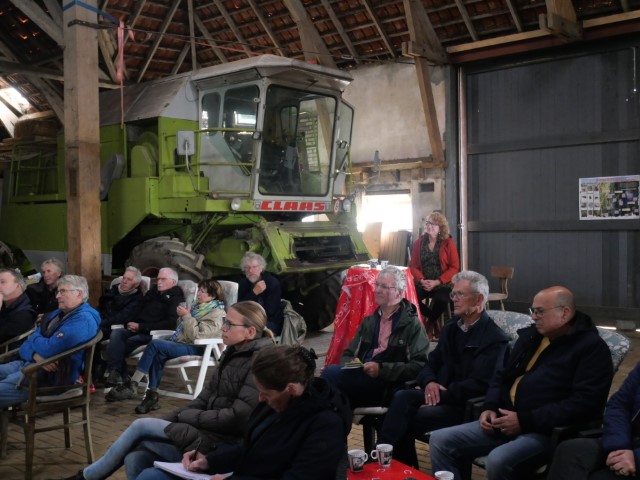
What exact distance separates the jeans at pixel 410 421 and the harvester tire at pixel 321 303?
4.97m

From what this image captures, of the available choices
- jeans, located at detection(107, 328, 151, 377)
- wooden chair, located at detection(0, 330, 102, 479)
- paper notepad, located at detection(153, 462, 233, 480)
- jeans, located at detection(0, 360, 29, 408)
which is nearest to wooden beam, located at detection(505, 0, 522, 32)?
jeans, located at detection(107, 328, 151, 377)

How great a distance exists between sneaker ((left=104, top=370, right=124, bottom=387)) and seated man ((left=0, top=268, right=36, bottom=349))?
34.1 inches

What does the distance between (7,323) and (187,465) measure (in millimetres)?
2755

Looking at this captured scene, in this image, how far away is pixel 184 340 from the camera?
18.9 feet

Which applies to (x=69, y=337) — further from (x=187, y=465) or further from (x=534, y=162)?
(x=534, y=162)

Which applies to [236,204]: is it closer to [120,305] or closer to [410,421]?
[120,305]

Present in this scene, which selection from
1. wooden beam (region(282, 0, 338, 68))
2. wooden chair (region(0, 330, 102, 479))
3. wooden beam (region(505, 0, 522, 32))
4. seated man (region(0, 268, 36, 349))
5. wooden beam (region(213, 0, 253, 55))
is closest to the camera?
wooden chair (region(0, 330, 102, 479))

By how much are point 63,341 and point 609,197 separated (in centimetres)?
767

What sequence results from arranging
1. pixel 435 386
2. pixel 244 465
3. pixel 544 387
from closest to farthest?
1. pixel 244 465
2. pixel 544 387
3. pixel 435 386

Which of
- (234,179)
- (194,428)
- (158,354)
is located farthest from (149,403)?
(234,179)

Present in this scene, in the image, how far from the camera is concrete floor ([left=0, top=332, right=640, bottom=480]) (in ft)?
14.5

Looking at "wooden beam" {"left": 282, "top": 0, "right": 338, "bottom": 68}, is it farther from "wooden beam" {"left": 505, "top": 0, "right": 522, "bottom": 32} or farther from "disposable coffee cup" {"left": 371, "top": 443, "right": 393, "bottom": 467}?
"disposable coffee cup" {"left": 371, "top": 443, "right": 393, "bottom": 467}

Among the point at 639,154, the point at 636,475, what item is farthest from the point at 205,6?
the point at 636,475

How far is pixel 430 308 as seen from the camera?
7.87m
